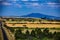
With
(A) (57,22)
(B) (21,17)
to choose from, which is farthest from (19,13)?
(A) (57,22)

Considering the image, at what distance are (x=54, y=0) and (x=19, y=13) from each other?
0.90 metres

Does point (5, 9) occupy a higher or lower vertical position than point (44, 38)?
higher

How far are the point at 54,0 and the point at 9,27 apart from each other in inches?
49.4

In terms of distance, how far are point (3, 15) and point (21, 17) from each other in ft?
1.40

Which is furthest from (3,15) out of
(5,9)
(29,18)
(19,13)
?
(29,18)

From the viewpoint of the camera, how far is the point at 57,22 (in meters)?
3.64

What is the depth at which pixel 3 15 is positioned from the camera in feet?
11.8

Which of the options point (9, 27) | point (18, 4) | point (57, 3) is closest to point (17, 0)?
point (18, 4)

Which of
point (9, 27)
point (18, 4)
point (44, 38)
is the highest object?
point (18, 4)

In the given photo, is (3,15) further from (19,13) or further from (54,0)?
(54,0)

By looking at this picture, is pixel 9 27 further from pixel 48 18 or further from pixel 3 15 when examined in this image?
pixel 48 18

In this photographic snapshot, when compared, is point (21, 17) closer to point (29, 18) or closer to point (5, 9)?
point (29, 18)

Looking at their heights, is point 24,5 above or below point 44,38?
above

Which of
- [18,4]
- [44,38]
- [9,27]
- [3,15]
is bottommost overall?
[44,38]
